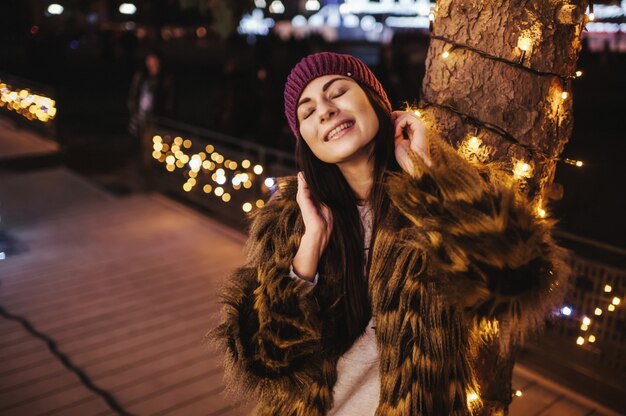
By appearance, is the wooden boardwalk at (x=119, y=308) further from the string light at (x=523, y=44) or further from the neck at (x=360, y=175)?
the string light at (x=523, y=44)

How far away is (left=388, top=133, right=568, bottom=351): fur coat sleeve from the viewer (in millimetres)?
1518

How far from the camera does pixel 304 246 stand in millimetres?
1888

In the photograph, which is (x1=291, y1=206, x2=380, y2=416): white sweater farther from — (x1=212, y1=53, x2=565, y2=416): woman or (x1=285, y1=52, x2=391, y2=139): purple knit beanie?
(x1=285, y1=52, x2=391, y2=139): purple knit beanie

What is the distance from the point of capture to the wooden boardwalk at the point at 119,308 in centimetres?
371

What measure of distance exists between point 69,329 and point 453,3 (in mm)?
3939

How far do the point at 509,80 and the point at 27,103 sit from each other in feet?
38.8

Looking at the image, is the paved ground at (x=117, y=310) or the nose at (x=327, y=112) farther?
the paved ground at (x=117, y=310)

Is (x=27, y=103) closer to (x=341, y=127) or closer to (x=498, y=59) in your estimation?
(x=341, y=127)

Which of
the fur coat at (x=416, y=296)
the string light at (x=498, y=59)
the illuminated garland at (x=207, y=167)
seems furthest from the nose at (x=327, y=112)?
the illuminated garland at (x=207, y=167)

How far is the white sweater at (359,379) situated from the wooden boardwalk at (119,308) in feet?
2.96

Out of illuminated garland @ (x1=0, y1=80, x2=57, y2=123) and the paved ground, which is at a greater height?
illuminated garland @ (x1=0, y1=80, x2=57, y2=123)

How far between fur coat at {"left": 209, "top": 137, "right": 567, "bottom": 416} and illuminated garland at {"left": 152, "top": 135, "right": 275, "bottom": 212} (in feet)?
14.1

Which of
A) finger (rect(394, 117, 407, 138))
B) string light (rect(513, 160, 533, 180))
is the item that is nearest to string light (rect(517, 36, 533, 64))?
string light (rect(513, 160, 533, 180))

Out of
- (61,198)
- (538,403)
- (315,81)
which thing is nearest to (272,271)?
(315,81)
